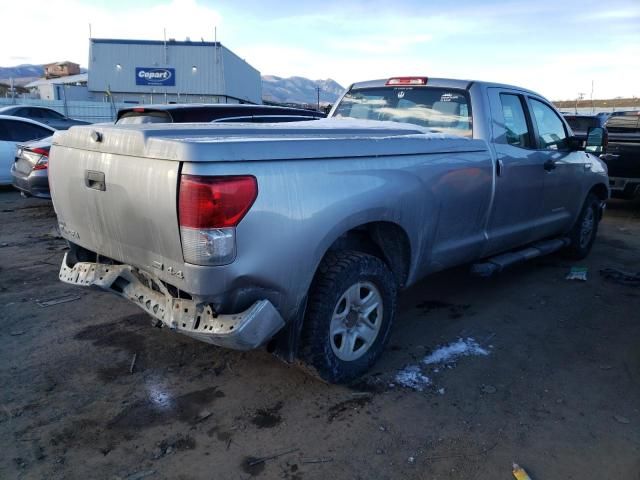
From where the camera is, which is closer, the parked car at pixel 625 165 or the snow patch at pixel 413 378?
the snow patch at pixel 413 378

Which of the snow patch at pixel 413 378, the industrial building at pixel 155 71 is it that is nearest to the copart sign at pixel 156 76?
the industrial building at pixel 155 71

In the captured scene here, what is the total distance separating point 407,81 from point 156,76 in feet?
121

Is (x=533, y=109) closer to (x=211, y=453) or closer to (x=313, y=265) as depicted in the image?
(x=313, y=265)

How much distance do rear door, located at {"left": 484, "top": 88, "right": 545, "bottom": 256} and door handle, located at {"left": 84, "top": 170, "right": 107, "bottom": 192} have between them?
2951 mm

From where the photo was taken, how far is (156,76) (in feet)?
124

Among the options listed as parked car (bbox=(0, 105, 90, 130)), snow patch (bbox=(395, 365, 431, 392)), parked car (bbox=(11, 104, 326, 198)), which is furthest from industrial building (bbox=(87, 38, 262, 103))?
snow patch (bbox=(395, 365, 431, 392))

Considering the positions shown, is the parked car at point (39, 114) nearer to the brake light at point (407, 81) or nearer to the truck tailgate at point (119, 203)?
the brake light at point (407, 81)

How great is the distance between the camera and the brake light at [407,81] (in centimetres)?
467

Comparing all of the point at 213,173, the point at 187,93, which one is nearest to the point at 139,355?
the point at 213,173

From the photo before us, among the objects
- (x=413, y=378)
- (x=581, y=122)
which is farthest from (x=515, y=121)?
(x=581, y=122)

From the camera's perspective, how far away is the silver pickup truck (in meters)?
2.45

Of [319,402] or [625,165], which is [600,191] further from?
[319,402]

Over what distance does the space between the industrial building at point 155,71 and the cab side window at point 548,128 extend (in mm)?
34576

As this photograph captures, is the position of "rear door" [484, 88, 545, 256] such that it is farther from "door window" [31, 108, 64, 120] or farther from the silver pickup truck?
"door window" [31, 108, 64, 120]
